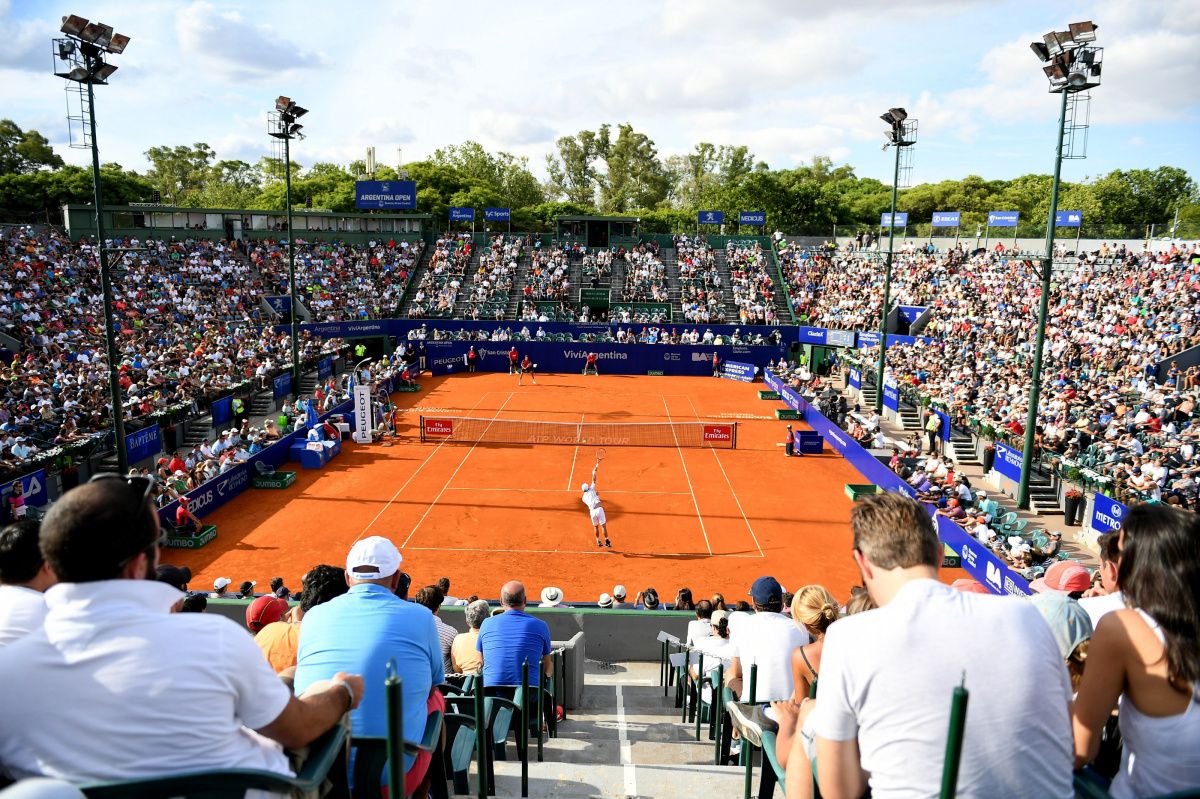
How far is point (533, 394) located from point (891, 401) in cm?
1672

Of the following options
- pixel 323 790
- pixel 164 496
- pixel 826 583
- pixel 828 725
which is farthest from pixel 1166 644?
pixel 164 496

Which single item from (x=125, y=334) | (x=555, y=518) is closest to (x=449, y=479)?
(x=555, y=518)

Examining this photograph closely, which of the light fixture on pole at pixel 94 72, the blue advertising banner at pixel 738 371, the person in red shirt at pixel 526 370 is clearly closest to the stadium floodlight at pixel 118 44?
the light fixture on pole at pixel 94 72

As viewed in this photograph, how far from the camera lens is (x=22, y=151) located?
74.3 metres

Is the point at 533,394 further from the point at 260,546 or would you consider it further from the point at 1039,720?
the point at 1039,720

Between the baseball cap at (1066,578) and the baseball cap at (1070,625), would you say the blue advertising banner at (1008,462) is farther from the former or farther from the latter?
the baseball cap at (1070,625)

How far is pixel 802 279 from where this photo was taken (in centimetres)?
5125

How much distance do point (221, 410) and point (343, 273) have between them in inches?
921

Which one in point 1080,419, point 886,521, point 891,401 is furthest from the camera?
point 891,401

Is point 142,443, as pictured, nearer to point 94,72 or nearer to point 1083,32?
point 94,72

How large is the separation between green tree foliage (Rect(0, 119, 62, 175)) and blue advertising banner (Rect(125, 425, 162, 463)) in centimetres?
6811

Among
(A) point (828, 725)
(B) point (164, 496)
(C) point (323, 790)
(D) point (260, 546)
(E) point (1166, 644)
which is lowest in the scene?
(D) point (260, 546)

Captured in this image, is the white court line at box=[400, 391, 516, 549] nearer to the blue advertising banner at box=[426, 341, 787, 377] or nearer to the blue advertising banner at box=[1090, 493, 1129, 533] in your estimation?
the blue advertising banner at box=[426, 341, 787, 377]

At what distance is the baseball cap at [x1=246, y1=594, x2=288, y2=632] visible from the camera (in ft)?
20.9
